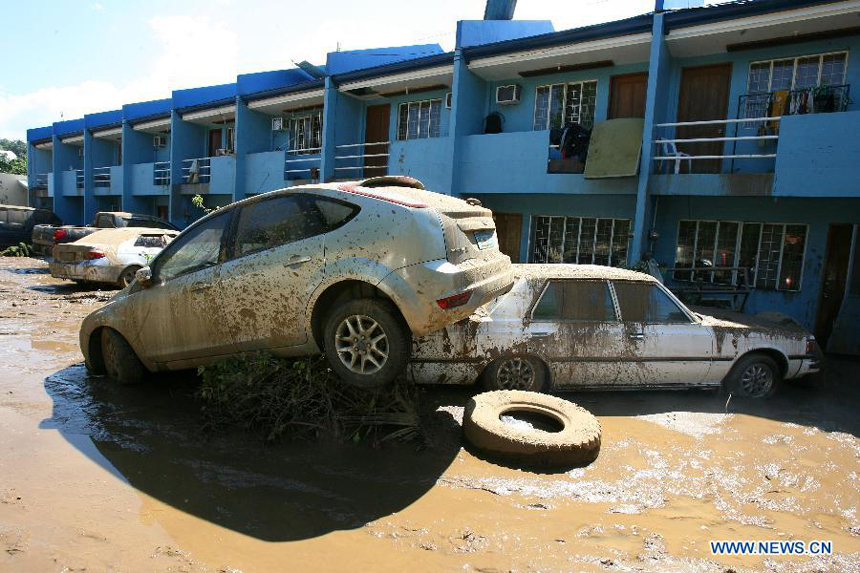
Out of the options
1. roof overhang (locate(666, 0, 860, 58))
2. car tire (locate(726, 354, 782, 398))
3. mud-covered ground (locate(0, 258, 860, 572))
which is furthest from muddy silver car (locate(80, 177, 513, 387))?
roof overhang (locate(666, 0, 860, 58))

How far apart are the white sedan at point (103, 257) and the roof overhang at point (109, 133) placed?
14696 millimetres

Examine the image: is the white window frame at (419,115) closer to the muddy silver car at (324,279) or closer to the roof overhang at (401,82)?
the roof overhang at (401,82)

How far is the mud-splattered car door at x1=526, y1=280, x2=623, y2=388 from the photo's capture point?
17.6 ft

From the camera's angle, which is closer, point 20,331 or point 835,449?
point 835,449

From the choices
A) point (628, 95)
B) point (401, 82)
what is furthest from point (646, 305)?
point (401, 82)

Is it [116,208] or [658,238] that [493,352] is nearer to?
[658,238]

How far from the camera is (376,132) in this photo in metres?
15.9

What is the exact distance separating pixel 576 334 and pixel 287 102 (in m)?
14.2

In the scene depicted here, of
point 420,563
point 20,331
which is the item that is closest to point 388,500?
point 420,563

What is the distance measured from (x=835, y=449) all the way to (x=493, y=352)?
10.0ft

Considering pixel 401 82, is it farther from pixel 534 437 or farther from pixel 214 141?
pixel 534 437

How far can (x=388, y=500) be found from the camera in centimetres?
342

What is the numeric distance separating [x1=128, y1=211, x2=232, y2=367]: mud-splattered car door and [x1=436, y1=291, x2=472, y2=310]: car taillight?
2.01 metres

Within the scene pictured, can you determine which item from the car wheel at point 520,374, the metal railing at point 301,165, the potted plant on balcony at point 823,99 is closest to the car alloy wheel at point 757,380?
the car wheel at point 520,374
